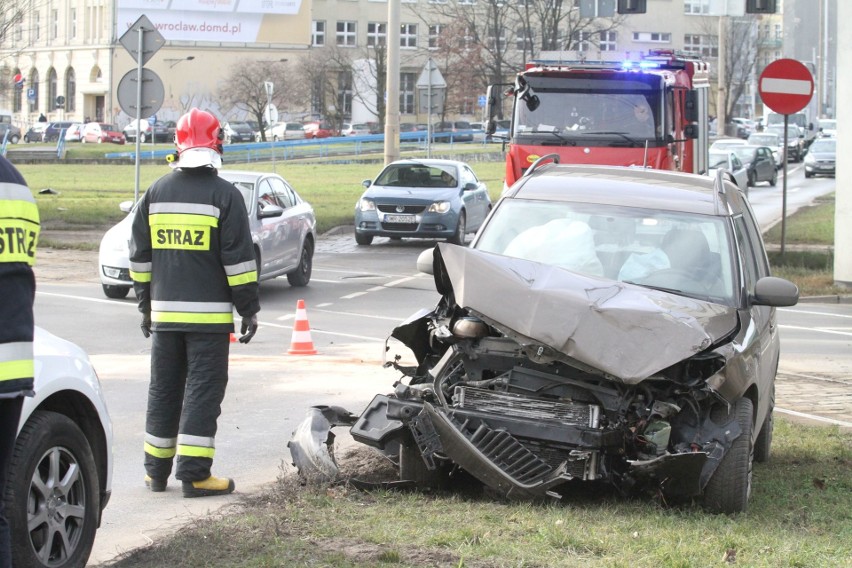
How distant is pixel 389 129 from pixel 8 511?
79.5ft

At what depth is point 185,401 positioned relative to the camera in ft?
22.0

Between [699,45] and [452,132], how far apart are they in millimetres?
35388

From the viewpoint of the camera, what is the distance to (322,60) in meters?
89.2

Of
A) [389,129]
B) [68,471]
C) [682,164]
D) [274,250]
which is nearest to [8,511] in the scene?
[68,471]

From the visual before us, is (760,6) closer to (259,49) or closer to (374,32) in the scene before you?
(259,49)

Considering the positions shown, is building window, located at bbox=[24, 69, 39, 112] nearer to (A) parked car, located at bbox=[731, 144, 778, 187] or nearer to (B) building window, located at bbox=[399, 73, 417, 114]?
(B) building window, located at bbox=[399, 73, 417, 114]

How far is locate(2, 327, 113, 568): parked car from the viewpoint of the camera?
4.62 m

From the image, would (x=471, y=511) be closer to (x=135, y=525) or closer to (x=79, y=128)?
(x=135, y=525)

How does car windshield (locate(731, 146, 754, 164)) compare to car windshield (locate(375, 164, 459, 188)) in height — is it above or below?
above

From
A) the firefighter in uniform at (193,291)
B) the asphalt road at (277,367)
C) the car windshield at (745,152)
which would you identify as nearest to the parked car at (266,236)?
the asphalt road at (277,367)

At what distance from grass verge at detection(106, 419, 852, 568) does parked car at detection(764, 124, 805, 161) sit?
195 feet

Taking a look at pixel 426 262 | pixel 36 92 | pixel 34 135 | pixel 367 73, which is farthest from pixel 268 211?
pixel 36 92

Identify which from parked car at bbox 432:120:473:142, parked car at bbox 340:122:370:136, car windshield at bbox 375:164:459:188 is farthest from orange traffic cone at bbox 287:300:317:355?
parked car at bbox 340:122:370:136

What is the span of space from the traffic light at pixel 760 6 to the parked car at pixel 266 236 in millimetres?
8979
